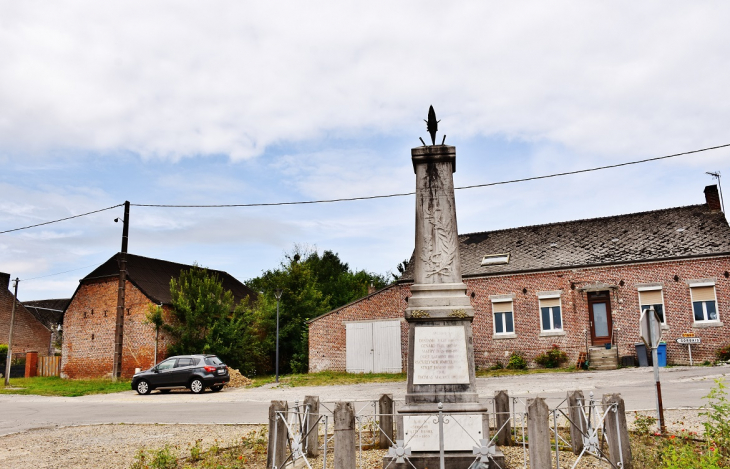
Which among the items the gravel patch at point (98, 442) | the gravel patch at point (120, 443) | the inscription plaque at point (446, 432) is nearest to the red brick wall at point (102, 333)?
the gravel patch at point (98, 442)

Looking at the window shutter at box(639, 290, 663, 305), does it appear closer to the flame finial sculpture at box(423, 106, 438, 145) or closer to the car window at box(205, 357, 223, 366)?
the car window at box(205, 357, 223, 366)

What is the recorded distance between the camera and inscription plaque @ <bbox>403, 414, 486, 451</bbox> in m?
7.00

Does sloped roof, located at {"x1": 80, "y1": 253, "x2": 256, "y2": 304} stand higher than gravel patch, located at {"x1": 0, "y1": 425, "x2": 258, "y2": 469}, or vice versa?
Result: sloped roof, located at {"x1": 80, "y1": 253, "x2": 256, "y2": 304}

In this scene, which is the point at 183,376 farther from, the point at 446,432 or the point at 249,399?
the point at 446,432

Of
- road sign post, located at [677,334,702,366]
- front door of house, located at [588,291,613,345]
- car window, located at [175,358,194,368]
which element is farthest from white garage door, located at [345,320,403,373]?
Answer: road sign post, located at [677,334,702,366]

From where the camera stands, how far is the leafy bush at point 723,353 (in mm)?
22775

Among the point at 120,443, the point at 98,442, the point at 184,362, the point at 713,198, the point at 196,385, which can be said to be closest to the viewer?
the point at 120,443

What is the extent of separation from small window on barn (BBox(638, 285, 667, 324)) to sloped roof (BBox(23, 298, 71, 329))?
41016 mm

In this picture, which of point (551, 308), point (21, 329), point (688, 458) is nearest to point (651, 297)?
point (551, 308)

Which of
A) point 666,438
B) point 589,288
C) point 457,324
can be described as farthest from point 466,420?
point 589,288

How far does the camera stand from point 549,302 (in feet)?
86.8

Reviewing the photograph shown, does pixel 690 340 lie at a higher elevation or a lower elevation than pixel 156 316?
lower

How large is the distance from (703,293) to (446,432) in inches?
836

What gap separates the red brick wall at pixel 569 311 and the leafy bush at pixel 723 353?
240 millimetres
